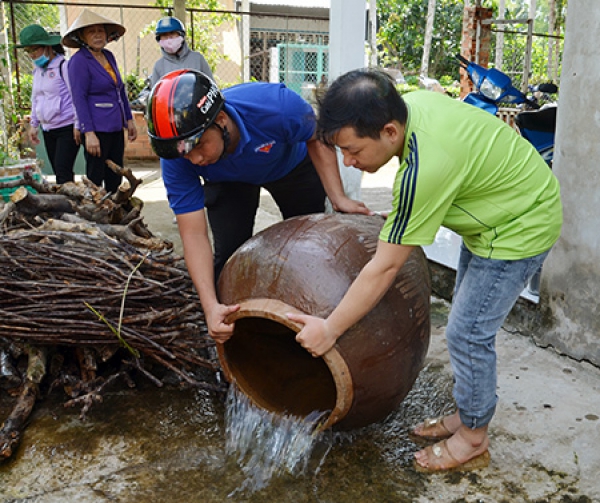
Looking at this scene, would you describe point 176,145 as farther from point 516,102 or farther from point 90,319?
point 516,102

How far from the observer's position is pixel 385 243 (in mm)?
2076

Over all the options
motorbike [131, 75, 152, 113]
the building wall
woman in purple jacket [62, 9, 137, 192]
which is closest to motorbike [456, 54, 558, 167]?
the building wall

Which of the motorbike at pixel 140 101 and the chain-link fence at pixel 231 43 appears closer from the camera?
the motorbike at pixel 140 101

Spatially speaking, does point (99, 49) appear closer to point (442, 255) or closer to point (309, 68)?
point (442, 255)

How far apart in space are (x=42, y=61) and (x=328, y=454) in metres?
4.93

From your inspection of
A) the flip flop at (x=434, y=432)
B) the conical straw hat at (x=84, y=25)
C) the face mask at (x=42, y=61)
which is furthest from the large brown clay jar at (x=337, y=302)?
the face mask at (x=42, y=61)

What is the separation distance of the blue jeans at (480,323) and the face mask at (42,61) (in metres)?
4.97

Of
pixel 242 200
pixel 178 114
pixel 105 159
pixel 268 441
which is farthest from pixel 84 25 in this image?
pixel 268 441

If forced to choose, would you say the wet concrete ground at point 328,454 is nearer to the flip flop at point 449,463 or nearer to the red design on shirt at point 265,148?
the flip flop at point 449,463

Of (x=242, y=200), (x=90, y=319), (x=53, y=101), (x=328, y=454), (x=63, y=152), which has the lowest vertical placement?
(x=328, y=454)

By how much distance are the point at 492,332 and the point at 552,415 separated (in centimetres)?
78

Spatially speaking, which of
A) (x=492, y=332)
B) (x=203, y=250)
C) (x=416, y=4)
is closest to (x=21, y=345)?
(x=203, y=250)

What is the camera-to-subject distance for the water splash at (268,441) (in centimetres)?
251

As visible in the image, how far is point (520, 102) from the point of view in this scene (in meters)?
5.21
